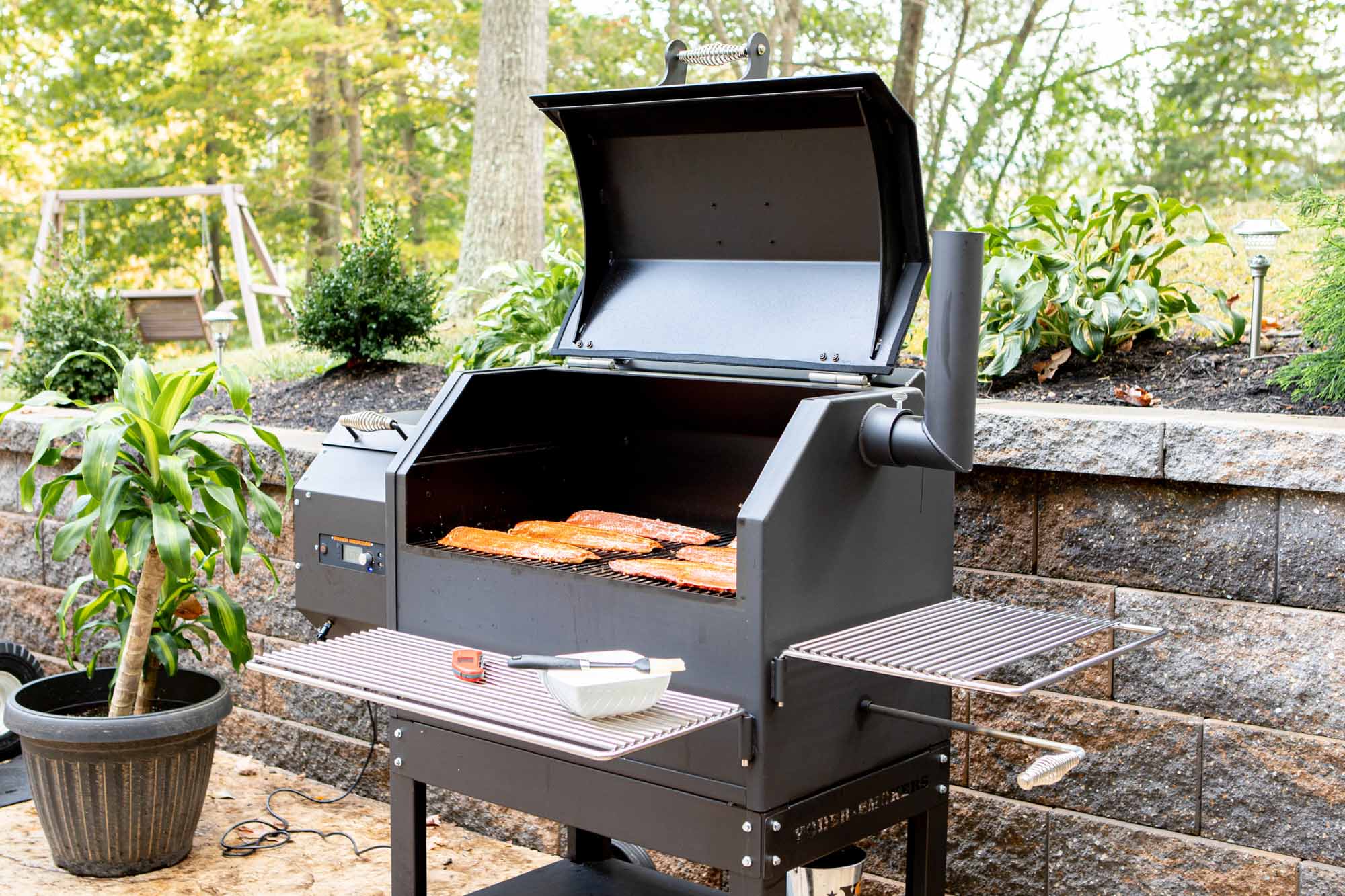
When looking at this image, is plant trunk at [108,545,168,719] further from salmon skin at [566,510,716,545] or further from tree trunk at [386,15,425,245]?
tree trunk at [386,15,425,245]

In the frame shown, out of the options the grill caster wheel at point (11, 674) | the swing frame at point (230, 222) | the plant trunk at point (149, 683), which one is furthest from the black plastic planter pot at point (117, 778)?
the swing frame at point (230, 222)

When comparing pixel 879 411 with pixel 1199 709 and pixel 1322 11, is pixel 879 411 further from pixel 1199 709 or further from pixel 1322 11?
pixel 1322 11

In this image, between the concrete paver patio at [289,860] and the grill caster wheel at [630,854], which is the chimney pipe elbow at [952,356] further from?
the concrete paver patio at [289,860]

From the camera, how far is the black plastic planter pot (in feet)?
9.84

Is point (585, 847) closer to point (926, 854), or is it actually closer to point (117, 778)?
point (926, 854)

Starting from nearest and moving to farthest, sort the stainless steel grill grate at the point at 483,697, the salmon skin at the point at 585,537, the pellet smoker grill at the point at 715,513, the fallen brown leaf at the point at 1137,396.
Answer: the stainless steel grill grate at the point at 483,697
the pellet smoker grill at the point at 715,513
the salmon skin at the point at 585,537
the fallen brown leaf at the point at 1137,396

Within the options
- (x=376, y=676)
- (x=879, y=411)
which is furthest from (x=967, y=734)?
(x=376, y=676)

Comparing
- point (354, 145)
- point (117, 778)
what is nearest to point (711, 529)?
point (117, 778)

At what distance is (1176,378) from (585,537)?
1.67 metres

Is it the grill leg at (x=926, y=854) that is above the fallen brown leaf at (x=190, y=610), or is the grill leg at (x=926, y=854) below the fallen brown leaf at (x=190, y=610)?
below

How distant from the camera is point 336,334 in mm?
4730

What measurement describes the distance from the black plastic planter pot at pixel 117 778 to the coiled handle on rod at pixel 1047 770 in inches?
84.9

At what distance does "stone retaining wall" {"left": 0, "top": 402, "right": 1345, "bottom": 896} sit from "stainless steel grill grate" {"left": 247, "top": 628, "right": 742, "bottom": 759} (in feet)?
3.21

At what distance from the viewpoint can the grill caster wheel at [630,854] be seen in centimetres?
286
